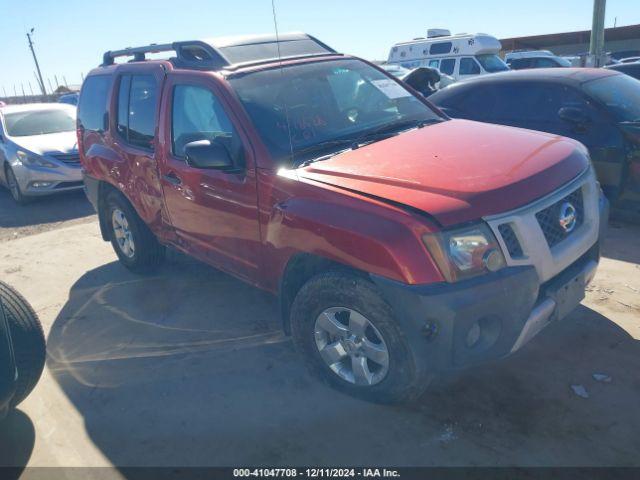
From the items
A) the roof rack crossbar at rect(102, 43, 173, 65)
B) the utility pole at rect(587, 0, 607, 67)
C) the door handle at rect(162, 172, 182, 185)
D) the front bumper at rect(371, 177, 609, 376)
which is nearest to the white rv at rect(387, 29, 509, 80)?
the utility pole at rect(587, 0, 607, 67)

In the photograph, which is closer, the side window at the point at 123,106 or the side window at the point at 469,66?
the side window at the point at 123,106

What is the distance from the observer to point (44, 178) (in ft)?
26.2

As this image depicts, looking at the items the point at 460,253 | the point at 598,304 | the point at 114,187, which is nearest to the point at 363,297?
the point at 460,253

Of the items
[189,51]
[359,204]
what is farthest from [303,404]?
[189,51]

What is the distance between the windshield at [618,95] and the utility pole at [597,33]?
8.08 metres

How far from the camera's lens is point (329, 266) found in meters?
2.83

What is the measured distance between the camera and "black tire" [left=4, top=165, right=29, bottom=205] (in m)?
8.30

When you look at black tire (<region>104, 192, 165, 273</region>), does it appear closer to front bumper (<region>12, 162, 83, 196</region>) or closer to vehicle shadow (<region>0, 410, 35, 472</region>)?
vehicle shadow (<region>0, 410, 35, 472</region>)

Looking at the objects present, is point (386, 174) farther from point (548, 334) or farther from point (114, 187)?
point (114, 187)

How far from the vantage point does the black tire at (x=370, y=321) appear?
8.29 ft

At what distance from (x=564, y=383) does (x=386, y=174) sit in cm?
157


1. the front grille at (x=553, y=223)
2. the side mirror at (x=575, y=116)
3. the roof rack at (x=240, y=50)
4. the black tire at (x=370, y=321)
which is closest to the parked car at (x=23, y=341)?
the black tire at (x=370, y=321)

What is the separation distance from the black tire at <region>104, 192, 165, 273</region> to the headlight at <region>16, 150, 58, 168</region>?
12.1ft

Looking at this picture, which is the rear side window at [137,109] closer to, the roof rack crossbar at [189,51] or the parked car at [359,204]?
the parked car at [359,204]
